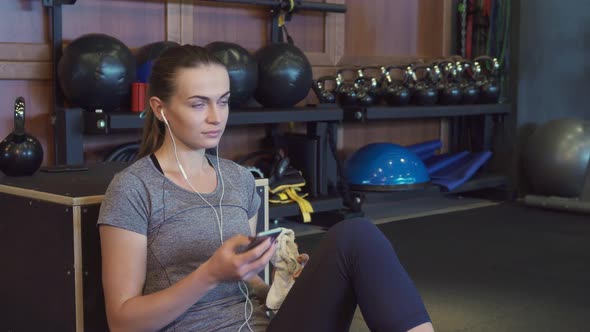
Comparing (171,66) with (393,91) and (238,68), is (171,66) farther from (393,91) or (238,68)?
(393,91)

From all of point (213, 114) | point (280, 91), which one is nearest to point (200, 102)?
point (213, 114)

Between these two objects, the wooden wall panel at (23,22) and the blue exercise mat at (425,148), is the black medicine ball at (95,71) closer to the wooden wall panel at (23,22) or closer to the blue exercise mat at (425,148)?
the wooden wall panel at (23,22)

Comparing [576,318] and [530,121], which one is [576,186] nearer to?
[530,121]

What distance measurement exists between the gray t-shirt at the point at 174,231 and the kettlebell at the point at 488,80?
4286 millimetres

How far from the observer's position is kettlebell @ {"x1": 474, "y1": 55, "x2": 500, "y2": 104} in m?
5.59

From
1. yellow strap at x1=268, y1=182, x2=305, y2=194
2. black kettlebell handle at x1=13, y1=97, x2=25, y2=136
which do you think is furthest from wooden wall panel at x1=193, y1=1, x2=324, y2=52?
black kettlebell handle at x1=13, y1=97, x2=25, y2=136

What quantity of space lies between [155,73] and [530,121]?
472cm

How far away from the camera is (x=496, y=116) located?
234 inches

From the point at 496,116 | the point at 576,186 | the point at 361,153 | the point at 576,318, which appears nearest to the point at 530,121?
the point at 496,116

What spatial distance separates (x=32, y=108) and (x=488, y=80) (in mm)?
3137

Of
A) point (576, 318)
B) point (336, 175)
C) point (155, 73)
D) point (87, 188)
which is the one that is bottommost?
point (576, 318)

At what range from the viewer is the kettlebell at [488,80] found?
18.3 feet

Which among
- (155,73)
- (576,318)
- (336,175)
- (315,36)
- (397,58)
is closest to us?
(155,73)

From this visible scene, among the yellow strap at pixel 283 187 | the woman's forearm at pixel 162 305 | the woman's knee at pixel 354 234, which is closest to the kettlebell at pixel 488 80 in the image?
the yellow strap at pixel 283 187
